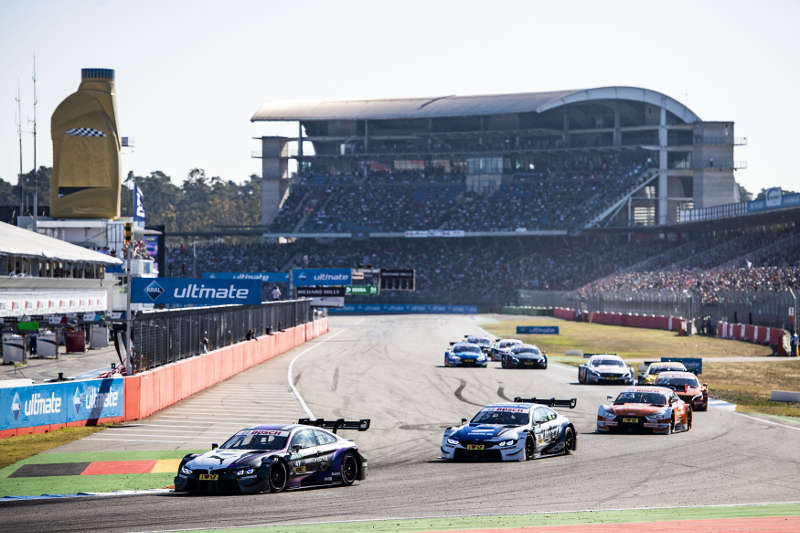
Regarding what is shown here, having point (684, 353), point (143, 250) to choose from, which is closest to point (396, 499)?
point (684, 353)

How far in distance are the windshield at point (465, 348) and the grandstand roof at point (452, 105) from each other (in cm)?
8157

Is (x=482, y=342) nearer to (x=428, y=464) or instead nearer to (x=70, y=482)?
(x=428, y=464)

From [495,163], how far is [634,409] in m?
112

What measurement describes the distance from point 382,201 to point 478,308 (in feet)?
71.6

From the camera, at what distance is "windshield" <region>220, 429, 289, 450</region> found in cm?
1803

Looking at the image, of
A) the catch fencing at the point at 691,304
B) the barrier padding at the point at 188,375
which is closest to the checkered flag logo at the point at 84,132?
the barrier padding at the point at 188,375

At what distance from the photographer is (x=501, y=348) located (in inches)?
2108

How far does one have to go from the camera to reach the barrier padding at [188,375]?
95.2ft

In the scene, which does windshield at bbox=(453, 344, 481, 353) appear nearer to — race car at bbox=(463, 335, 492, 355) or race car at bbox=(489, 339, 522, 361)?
race car at bbox=(489, 339, 522, 361)

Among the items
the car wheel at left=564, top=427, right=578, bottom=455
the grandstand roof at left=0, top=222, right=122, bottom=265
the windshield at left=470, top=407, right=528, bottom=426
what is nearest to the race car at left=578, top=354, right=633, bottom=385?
the car wheel at left=564, top=427, right=578, bottom=455

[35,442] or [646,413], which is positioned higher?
[646,413]

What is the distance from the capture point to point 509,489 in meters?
18.0

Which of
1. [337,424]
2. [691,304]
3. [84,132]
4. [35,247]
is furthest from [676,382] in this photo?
[84,132]

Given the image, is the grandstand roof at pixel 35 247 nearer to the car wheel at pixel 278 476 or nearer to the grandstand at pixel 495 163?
the car wheel at pixel 278 476
